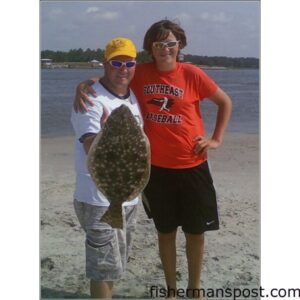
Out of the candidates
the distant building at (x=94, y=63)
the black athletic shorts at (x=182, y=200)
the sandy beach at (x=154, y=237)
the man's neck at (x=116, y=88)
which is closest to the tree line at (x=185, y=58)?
the distant building at (x=94, y=63)

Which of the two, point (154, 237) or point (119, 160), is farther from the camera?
point (154, 237)

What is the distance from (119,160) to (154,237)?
0.55m

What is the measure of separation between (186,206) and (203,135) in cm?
46

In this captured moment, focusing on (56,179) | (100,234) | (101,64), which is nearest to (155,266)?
(100,234)

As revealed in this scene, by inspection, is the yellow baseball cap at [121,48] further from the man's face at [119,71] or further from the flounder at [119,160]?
the flounder at [119,160]

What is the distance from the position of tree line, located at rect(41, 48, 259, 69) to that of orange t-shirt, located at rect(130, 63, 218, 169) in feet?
0.17

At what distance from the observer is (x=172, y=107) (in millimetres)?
3086

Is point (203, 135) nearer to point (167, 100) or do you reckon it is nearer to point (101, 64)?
point (167, 100)

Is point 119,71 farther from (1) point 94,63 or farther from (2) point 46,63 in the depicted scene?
(2) point 46,63

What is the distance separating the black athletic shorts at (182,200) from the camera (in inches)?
124

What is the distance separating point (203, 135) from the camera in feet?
10.4

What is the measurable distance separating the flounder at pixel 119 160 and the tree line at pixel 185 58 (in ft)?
1.16

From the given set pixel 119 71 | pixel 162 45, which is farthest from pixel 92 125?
pixel 162 45

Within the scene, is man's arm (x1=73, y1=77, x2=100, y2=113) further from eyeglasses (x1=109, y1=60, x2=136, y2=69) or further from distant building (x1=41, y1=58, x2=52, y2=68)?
distant building (x1=41, y1=58, x2=52, y2=68)
